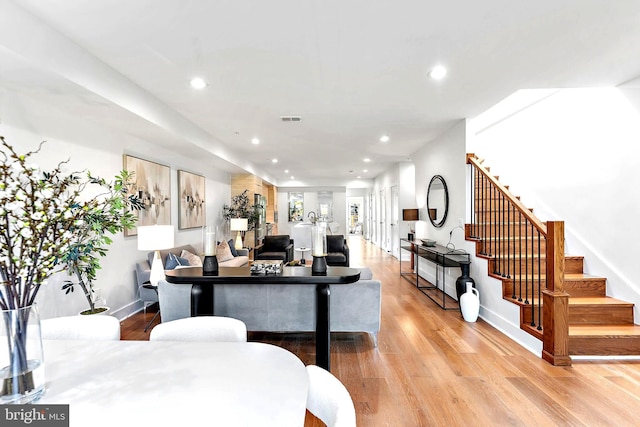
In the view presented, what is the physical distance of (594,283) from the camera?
10.9ft

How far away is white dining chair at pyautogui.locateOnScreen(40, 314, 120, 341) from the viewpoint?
1.52 meters

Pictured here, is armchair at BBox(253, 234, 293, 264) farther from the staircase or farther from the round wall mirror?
the staircase

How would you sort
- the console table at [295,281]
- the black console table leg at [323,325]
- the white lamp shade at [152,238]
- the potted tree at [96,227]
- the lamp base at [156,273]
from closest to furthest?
the potted tree at [96,227], the console table at [295,281], the black console table leg at [323,325], the white lamp shade at [152,238], the lamp base at [156,273]

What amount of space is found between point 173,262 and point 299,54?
3.13 m

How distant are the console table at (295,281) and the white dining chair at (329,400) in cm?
129

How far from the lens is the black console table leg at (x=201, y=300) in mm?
2628

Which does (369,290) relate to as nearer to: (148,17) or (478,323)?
(478,323)

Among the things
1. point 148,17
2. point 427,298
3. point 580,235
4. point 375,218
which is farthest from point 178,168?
point 375,218

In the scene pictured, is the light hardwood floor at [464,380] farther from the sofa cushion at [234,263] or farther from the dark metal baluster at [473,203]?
the sofa cushion at [234,263]

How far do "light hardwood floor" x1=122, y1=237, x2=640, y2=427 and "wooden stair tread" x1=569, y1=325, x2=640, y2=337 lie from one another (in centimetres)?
23

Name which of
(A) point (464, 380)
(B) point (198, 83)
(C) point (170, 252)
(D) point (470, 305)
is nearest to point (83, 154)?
(B) point (198, 83)

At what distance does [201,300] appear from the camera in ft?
8.71

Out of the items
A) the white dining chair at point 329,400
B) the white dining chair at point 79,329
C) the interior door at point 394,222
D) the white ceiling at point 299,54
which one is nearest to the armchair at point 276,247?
the interior door at point 394,222

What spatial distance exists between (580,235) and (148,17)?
486 cm
